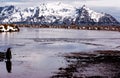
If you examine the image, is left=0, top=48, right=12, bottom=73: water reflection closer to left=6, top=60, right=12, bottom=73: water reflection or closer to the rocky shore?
left=6, top=60, right=12, bottom=73: water reflection

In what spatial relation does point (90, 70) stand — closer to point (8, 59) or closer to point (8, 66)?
point (8, 66)

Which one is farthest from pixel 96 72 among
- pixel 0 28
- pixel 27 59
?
pixel 0 28

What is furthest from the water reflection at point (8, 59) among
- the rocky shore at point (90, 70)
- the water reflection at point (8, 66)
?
the rocky shore at point (90, 70)

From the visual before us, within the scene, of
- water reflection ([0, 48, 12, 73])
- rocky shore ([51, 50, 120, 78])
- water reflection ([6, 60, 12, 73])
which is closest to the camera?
rocky shore ([51, 50, 120, 78])

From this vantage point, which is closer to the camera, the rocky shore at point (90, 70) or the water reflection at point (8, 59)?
the rocky shore at point (90, 70)

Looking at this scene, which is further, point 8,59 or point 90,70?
point 8,59

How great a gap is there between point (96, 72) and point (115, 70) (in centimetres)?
291

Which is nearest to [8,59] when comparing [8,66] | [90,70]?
[8,66]

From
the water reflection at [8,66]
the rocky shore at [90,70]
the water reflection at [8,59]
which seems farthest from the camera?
the water reflection at [8,59]

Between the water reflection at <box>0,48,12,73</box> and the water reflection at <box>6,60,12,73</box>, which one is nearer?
the water reflection at <box>6,60,12,73</box>

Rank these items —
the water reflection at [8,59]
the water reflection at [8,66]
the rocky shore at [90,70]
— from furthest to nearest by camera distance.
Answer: the water reflection at [8,59], the water reflection at [8,66], the rocky shore at [90,70]

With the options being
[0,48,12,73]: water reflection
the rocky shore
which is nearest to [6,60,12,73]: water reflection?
[0,48,12,73]: water reflection

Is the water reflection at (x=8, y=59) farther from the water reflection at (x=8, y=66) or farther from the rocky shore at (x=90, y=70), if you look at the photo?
the rocky shore at (x=90, y=70)

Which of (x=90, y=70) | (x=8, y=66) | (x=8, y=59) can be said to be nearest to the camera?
(x=90, y=70)
